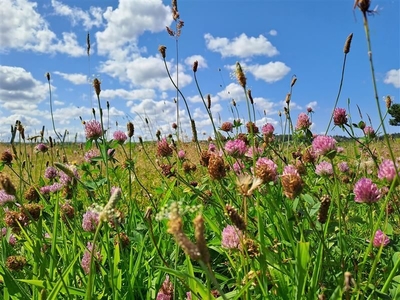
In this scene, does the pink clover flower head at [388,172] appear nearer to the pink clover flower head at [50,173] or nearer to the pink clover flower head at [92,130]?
the pink clover flower head at [92,130]

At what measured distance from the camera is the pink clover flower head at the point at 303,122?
93.4 inches

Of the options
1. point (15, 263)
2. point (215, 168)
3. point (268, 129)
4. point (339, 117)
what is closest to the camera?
point (215, 168)

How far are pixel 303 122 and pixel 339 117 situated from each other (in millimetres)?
→ 261

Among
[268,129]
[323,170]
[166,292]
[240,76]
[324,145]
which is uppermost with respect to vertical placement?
[240,76]

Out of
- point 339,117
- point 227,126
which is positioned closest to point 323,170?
point 339,117

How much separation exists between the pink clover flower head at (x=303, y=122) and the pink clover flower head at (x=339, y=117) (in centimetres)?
22

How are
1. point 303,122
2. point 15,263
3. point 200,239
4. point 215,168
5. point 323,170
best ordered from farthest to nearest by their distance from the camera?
point 303,122
point 323,170
point 15,263
point 215,168
point 200,239

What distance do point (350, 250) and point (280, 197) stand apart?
17.9 inches

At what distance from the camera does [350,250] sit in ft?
5.13

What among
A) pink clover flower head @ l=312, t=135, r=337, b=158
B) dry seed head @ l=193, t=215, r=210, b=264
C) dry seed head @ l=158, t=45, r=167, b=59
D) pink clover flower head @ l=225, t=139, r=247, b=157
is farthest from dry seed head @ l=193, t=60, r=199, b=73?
dry seed head @ l=193, t=215, r=210, b=264

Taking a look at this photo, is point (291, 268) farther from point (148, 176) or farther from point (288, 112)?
point (148, 176)

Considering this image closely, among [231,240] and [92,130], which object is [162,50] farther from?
[231,240]

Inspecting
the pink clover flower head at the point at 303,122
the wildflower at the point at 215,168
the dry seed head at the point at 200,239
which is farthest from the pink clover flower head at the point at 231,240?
the pink clover flower head at the point at 303,122

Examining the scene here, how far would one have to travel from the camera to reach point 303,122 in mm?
2387
